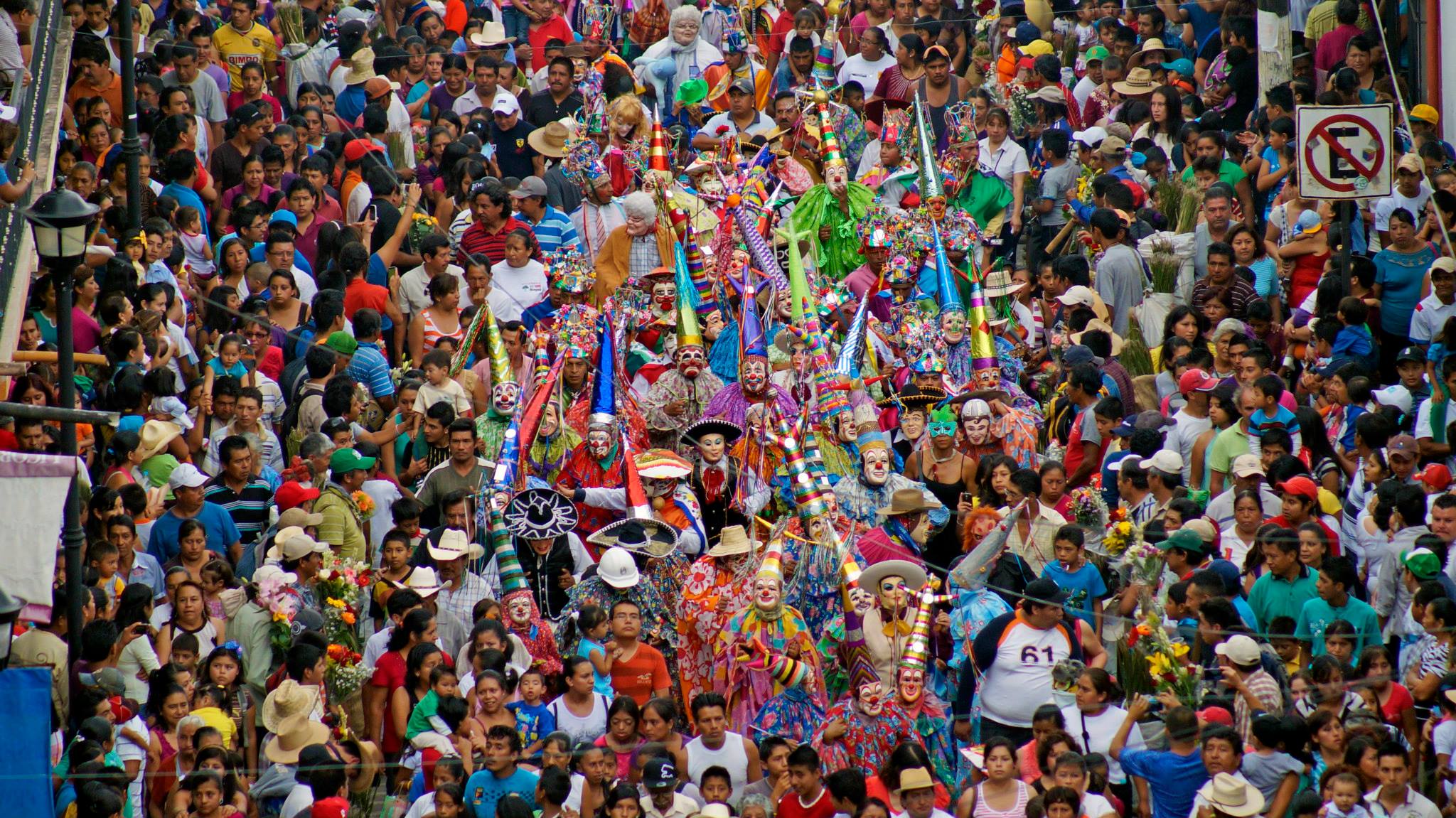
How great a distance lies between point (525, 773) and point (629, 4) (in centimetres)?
1200

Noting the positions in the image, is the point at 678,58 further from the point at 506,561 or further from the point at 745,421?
the point at 506,561

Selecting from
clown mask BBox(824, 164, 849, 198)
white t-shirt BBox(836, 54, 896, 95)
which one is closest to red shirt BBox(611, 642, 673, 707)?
clown mask BBox(824, 164, 849, 198)

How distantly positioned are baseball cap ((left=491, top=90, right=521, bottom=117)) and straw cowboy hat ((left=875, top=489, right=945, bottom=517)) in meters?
6.97

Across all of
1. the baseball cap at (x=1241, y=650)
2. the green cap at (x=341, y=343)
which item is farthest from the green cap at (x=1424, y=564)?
the green cap at (x=341, y=343)

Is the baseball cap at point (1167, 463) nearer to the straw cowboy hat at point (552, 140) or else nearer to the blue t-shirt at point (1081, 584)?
the blue t-shirt at point (1081, 584)

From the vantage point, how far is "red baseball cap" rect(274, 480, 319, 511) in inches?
642

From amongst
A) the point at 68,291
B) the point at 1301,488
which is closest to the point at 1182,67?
the point at 1301,488

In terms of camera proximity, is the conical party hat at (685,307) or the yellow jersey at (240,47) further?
the yellow jersey at (240,47)

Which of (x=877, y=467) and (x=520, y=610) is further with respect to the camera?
(x=877, y=467)

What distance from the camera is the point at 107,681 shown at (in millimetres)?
14266

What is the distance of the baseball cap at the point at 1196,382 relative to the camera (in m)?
17.3

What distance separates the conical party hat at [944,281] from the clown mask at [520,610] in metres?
5.05

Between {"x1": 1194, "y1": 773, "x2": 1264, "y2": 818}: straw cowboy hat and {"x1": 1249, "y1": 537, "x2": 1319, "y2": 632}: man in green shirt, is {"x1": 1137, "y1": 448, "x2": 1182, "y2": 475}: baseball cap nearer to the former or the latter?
{"x1": 1249, "y1": 537, "x2": 1319, "y2": 632}: man in green shirt

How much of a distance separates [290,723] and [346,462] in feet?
9.06
